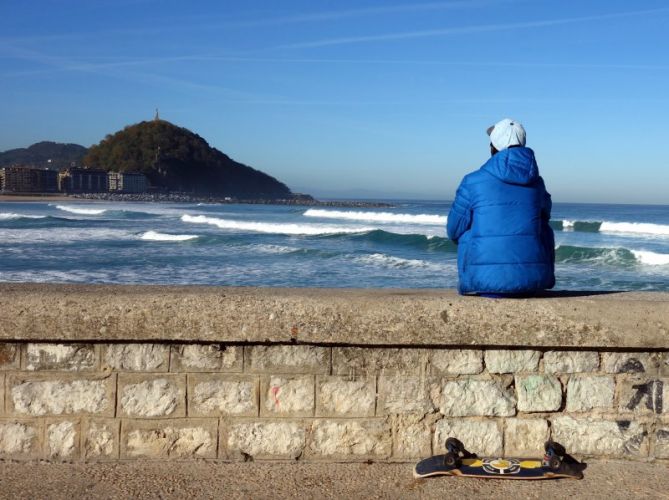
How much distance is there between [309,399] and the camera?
3.09m

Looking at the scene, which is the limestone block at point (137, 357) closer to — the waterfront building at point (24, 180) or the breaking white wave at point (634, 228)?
the breaking white wave at point (634, 228)

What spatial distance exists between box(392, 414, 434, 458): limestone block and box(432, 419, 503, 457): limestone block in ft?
0.15

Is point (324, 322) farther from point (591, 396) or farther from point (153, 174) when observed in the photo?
point (153, 174)

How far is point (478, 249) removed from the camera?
327cm

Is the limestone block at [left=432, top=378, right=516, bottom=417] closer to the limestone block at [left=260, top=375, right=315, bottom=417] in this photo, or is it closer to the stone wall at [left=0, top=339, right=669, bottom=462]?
the stone wall at [left=0, top=339, right=669, bottom=462]

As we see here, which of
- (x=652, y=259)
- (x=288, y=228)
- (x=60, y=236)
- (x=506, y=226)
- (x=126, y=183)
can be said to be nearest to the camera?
(x=506, y=226)

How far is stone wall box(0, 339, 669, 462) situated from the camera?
10.0 ft

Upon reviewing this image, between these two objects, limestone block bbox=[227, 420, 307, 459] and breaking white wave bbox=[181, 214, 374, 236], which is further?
breaking white wave bbox=[181, 214, 374, 236]

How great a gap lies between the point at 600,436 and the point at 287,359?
1437 mm

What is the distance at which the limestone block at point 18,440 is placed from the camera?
305 cm

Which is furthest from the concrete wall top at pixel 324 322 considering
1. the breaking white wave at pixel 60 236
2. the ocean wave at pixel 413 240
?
the breaking white wave at pixel 60 236

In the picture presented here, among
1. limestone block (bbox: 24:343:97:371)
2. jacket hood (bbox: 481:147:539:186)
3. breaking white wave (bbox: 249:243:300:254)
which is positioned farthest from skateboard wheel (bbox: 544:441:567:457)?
breaking white wave (bbox: 249:243:300:254)

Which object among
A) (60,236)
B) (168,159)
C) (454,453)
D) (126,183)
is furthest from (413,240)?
(168,159)

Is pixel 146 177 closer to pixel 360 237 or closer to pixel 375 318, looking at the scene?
pixel 360 237
